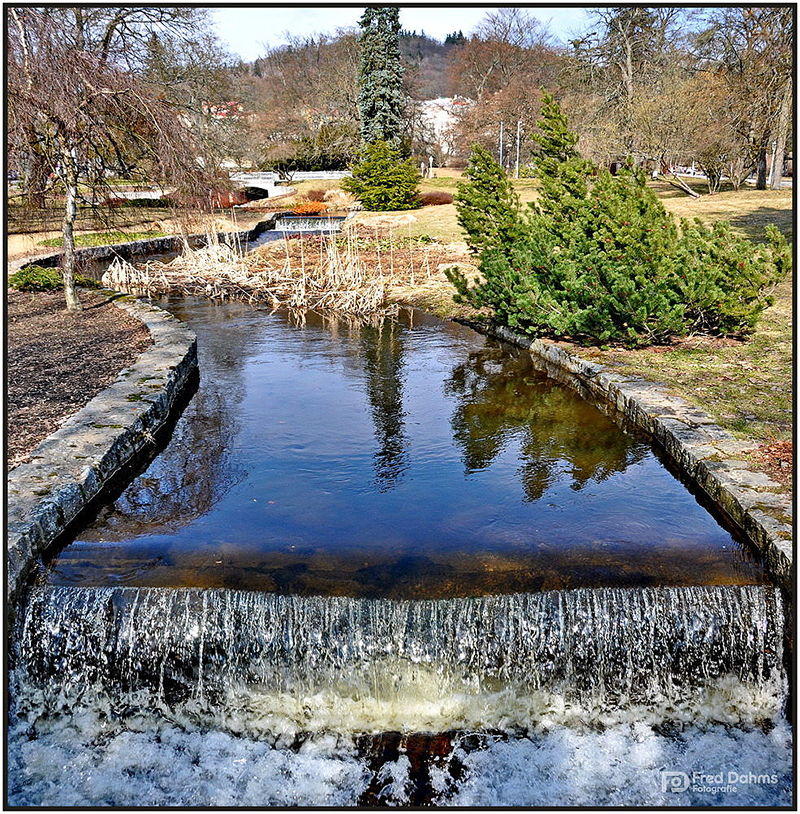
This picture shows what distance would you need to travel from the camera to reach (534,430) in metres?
6.89

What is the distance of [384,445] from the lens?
6543mm

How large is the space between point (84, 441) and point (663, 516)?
4413mm

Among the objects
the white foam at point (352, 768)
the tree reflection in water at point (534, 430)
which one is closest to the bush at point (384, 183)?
the tree reflection in water at point (534, 430)

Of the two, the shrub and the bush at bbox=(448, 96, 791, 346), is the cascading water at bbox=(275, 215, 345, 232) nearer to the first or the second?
the shrub

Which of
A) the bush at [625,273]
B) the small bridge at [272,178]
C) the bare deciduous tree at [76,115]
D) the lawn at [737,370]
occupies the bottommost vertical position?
the lawn at [737,370]

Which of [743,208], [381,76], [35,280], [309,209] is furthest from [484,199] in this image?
[381,76]

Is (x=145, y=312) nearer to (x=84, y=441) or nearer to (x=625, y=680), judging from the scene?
(x=84, y=441)

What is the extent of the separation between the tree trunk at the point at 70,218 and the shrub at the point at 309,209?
18.7m

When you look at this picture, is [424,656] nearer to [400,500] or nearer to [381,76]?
[400,500]

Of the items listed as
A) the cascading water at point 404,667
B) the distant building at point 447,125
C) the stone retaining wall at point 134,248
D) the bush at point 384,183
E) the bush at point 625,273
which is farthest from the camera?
the distant building at point 447,125

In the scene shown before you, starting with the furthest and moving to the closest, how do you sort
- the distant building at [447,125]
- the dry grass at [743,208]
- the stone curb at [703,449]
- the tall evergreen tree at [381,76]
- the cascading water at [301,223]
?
the distant building at [447,125], the tall evergreen tree at [381,76], the cascading water at [301,223], the dry grass at [743,208], the stone curb at [703,449]

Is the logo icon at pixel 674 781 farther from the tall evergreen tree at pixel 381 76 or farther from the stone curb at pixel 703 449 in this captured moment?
the tall evergreen tree at pixel 381 76

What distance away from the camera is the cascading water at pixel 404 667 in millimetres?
4152

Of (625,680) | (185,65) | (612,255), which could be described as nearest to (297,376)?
(612,255)
